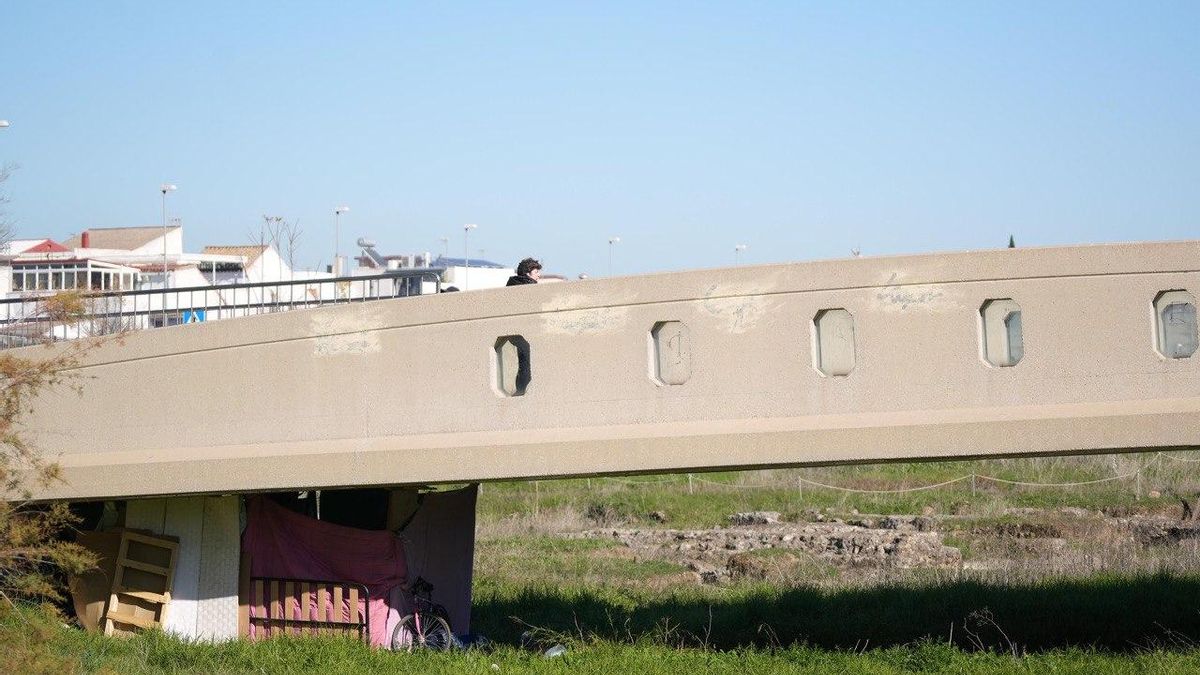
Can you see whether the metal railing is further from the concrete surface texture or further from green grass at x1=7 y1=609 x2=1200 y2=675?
green grass at x1=7 y1=609 x2=1200 y2=675

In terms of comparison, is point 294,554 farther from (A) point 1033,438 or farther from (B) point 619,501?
(B) point 619,501

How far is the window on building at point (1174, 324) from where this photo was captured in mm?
12039

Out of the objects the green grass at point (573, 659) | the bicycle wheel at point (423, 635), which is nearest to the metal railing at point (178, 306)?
the green grass at point (573, 659)

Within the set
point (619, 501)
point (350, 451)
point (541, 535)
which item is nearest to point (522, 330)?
point (350, 451)

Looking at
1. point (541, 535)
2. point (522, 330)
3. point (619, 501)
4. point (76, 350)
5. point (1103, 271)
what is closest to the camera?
point (1103, 271)

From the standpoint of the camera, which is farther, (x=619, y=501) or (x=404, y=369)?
(x=619, y=501)

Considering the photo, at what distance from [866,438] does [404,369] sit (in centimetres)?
451

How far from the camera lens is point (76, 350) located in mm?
14398

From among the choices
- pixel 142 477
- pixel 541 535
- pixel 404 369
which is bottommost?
pixel 541 535

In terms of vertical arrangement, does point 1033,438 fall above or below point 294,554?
above

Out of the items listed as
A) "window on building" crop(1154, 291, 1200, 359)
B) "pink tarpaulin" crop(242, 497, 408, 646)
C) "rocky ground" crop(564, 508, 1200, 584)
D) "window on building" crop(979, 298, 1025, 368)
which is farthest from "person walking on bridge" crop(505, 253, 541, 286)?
"rocky ground" crop(564, 508, 1200, 584)

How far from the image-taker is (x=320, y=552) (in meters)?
16.2

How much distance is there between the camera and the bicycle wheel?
622 inches

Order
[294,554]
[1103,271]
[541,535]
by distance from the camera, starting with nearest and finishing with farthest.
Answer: [1103,271] → [294,554] → [541,535]
